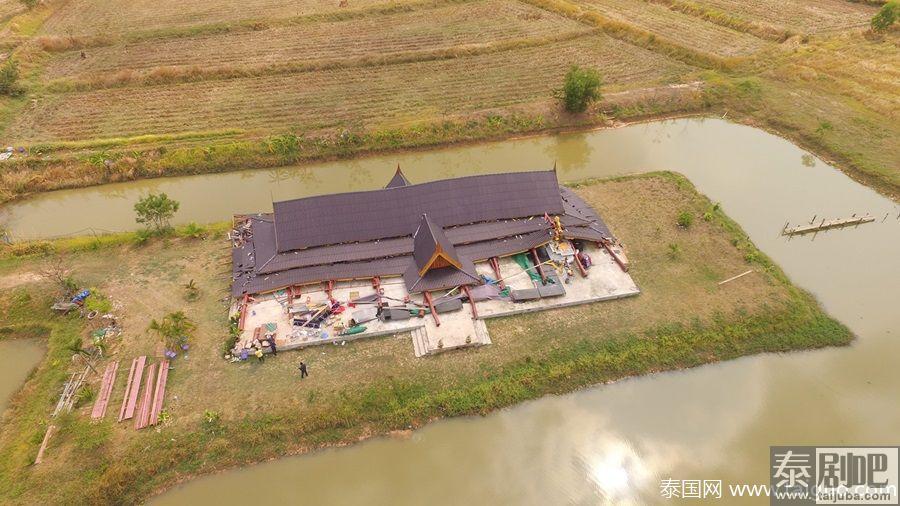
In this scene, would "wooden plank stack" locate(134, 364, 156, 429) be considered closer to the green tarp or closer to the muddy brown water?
the muddy brown water

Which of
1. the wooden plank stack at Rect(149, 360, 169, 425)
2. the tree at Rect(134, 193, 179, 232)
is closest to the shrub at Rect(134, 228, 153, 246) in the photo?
the tree at Rect(134, 193, 179, 232)

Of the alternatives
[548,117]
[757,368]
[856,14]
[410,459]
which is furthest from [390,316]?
[856,14]

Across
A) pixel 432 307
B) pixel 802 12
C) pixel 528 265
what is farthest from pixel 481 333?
pixel 802 12

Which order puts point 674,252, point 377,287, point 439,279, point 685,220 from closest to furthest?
point 439,279
point 377,287
point 674,252
point 685,220

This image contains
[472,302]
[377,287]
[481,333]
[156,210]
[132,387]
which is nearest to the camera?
[132,387]

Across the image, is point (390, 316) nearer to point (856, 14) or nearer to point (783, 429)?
point (783, 429)

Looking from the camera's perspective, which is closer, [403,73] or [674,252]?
[674,252]

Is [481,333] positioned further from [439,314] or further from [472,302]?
[439,314]
